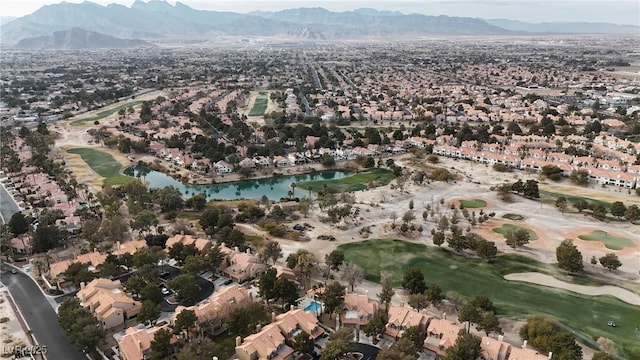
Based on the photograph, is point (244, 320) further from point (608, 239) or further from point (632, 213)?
point (632, 213)

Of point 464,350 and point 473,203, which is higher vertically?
point 464,350

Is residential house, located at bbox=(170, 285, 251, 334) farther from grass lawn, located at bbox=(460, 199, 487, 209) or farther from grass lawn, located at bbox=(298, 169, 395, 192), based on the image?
grass lawn, located at bbox=(460, 199, 487, 209)

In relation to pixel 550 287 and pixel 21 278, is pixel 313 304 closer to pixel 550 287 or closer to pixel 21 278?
pixel 550 287

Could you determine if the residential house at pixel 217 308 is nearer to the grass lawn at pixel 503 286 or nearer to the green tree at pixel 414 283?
the grass lawn at pixel 503 286

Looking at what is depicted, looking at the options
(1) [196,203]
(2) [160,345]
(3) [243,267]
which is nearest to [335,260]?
(3) [243,267]

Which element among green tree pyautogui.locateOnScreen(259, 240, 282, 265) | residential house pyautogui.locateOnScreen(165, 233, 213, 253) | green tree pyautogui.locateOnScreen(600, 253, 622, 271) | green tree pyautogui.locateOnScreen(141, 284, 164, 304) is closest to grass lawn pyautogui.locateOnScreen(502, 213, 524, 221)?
green tree pyautogui.locateOnScreen(600, 253, 622, 271)

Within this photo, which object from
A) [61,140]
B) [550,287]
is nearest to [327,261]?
[550,287]

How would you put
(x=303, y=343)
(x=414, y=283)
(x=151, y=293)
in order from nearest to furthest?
1. (x=303, y=343)
2. (x=151, y=293)
3. (x=414, y=283)
